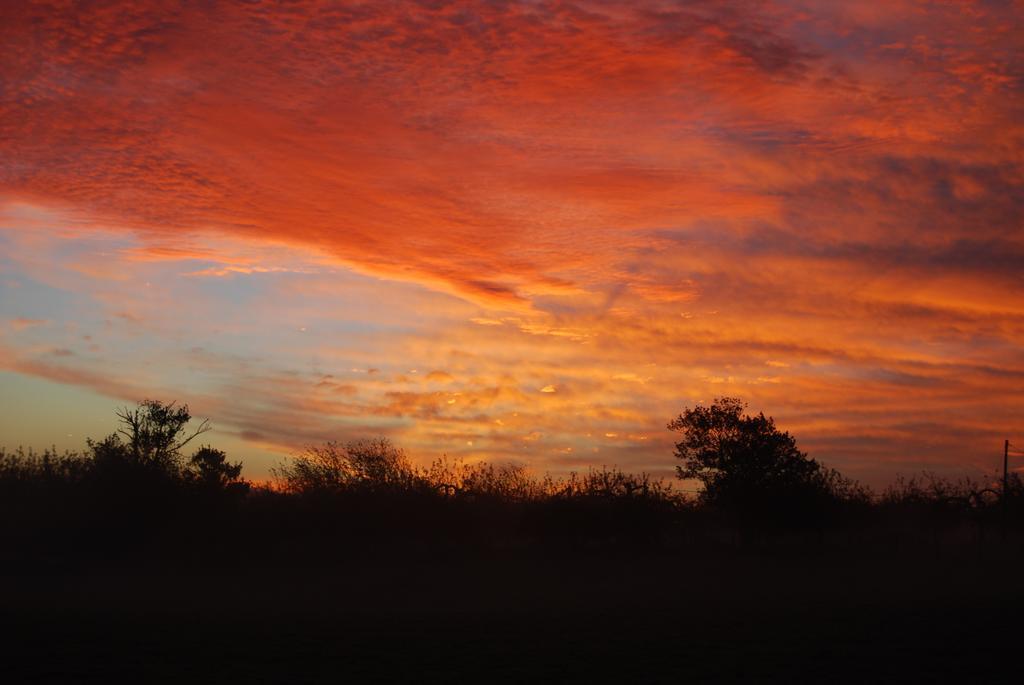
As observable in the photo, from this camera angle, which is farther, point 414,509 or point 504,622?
point 414,509

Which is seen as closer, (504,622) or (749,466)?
(504,622)

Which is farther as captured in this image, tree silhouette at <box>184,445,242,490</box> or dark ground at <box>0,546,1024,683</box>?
tree silhouette at <box>184,445,242,490</box>

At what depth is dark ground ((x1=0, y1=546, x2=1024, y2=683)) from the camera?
14.5m

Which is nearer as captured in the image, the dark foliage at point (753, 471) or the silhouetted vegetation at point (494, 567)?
the silhouetted vegetation at point (494, 567)

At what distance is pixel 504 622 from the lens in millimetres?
22328

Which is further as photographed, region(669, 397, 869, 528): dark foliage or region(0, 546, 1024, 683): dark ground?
region(669, 397, 869, 528): dark foliage

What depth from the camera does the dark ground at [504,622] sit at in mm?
14523

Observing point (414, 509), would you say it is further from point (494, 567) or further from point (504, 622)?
point (504, 622)

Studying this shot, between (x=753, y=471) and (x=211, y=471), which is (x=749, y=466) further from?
(x=211, y=471)

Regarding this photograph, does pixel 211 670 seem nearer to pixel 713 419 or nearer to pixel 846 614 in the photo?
pixel 846 614

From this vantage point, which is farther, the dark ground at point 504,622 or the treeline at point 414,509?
the treeline at point 414,509

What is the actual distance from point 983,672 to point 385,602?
18.7m

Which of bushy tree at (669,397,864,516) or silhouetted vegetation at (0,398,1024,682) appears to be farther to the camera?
bushy tree at (669,397,864,516)

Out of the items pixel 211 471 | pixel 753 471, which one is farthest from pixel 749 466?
pixel 211 471
